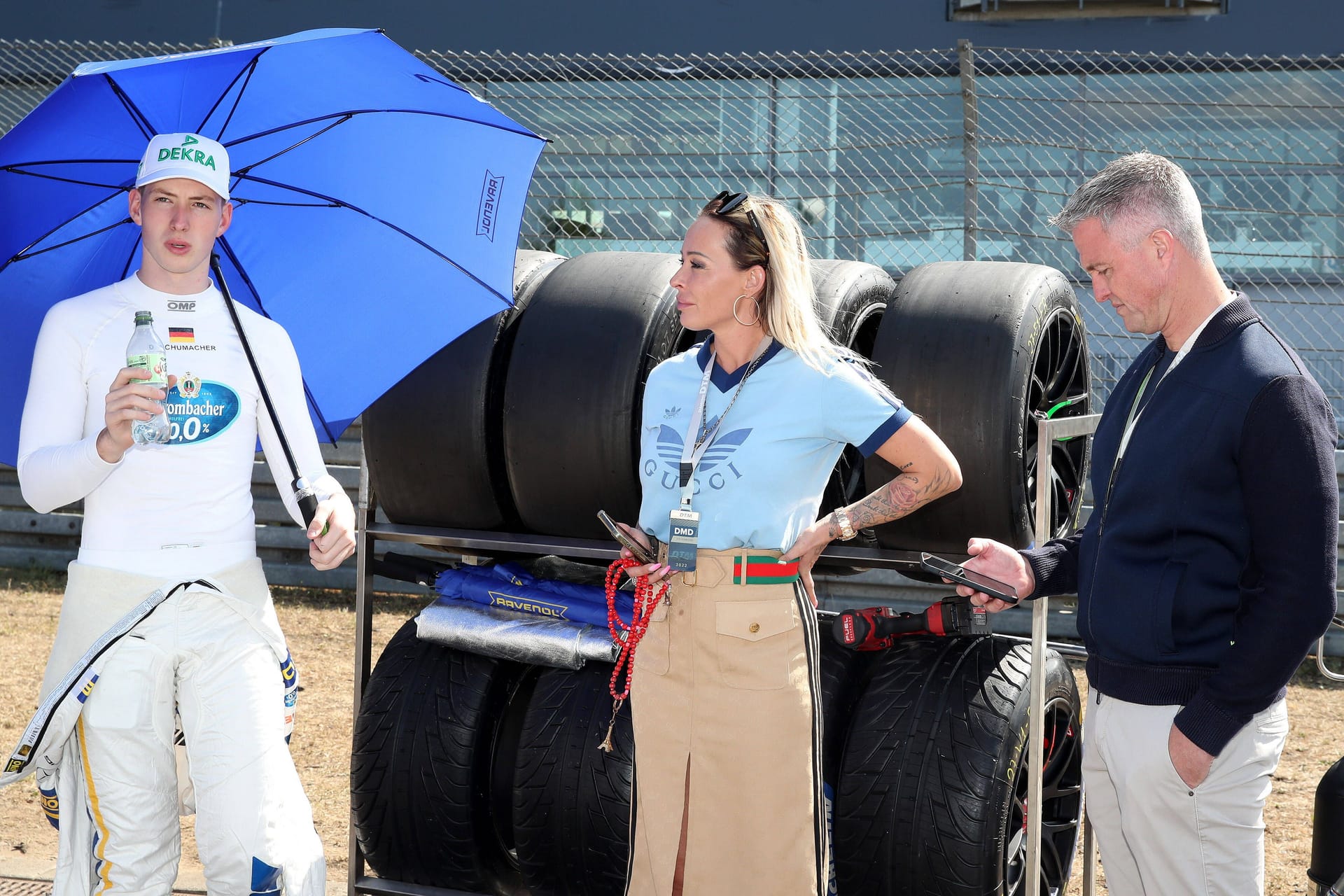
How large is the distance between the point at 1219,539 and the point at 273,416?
215 centimetres

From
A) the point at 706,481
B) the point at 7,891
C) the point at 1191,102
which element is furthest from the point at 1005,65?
the point at 7,891

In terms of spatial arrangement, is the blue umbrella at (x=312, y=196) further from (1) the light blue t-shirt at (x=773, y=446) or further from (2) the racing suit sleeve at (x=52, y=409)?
(1) the light blue t-shirt at (x=773, y=446)

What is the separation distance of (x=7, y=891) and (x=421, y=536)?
6.55 feet

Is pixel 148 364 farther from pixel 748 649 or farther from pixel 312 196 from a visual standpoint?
pixel 748 649

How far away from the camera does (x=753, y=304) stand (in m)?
3.27

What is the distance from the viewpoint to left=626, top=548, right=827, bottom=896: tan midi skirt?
3.08 metres

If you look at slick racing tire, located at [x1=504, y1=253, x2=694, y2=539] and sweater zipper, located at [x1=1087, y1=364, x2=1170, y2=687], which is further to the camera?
slick racing tire, located at [x1=504, y1=253, x2=694, y2=539]

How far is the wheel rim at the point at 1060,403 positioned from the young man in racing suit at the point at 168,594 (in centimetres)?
214

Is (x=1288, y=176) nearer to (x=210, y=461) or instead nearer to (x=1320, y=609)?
(x=1320, y=609)

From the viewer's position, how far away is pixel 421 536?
14.2 ft

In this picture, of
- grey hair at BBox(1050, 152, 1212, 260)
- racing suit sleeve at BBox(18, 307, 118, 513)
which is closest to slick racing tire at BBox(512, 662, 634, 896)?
racing suit sleeve at BBox(18, 307, 118, 513)

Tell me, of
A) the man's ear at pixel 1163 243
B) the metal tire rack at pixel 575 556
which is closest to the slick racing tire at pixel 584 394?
the metal tire rack at pixel 575 556

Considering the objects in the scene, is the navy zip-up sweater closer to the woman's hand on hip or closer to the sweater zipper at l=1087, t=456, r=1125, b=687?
the sweater zipper at l=1087, t=456, r=1125, b=687

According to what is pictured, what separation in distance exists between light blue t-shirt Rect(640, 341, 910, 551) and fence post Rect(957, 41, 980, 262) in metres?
4.57
